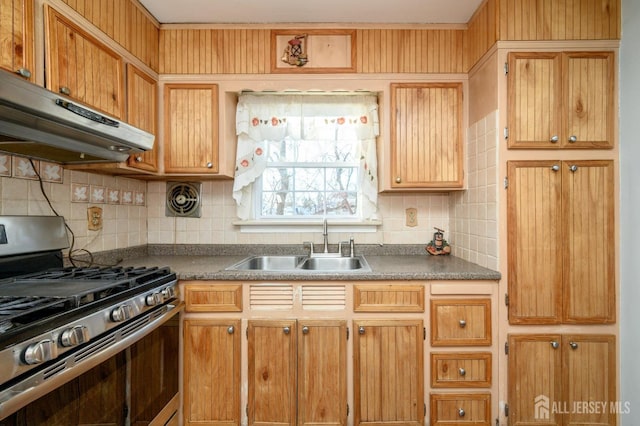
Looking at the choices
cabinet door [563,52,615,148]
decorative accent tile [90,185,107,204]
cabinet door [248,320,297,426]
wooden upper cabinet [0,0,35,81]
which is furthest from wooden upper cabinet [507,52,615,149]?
decorative accent tile [90,185,107,204]

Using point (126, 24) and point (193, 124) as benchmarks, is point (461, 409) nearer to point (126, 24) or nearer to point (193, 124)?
point (193, 124)

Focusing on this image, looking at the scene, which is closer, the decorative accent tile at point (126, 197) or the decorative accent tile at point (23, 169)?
the decorative accent tile at point (23, 169)

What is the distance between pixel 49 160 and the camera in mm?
1672

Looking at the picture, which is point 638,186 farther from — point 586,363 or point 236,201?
point 236,201

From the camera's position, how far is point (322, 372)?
174 centimetres

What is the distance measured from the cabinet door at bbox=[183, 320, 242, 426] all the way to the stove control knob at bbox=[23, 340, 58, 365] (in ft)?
2.76

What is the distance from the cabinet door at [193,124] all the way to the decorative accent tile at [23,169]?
69 centimetres

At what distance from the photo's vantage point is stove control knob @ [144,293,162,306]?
143 cm

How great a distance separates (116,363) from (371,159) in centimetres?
192

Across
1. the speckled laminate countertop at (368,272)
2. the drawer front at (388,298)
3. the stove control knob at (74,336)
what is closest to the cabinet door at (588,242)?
the speckled laminate countertop at (368,272)

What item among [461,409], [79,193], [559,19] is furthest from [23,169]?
[559,19]

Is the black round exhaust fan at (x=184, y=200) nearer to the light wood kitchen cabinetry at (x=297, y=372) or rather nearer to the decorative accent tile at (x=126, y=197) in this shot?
the decorative accent tile at (x=126, y=197)

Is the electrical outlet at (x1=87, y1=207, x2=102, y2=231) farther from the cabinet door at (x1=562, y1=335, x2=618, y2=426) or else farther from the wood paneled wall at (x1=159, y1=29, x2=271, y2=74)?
the cabinet door at (x1=562, y1=335, x2=618, y2=426)

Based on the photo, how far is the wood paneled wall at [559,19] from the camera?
1714mm
